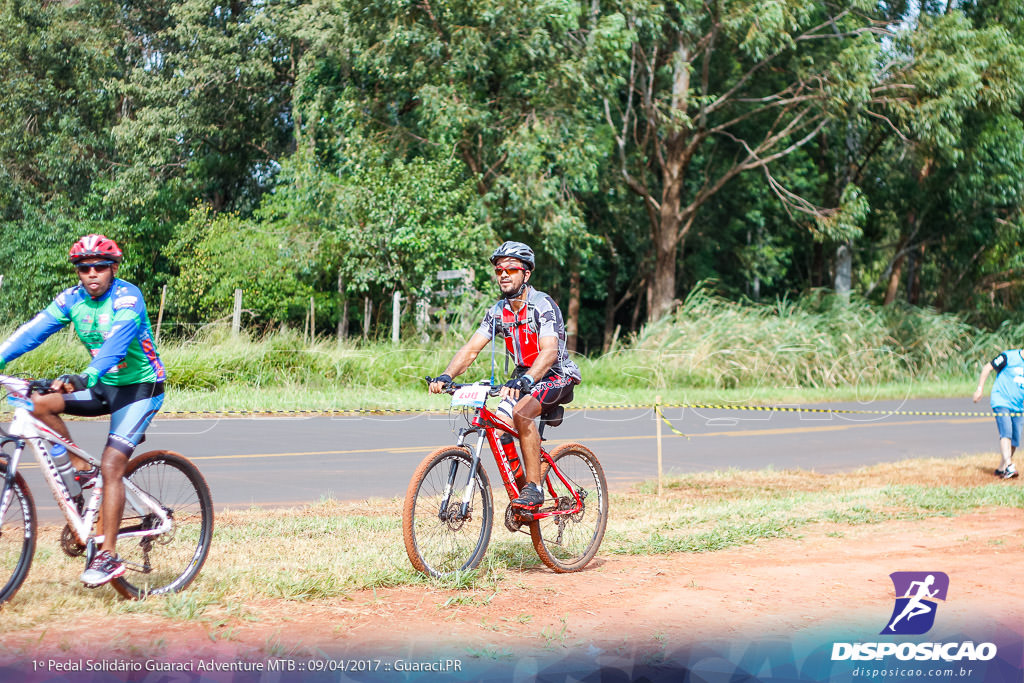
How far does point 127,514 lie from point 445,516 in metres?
1.85

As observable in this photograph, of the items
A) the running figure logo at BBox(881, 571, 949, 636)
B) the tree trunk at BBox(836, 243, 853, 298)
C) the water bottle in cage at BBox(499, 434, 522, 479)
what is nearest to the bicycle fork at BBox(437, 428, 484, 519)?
the water bottle in cage at BBox(499, 434, 522, 479)

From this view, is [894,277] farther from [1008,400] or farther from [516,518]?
[516,518]

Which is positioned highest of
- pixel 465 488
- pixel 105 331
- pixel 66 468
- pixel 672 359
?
pixel 105 331

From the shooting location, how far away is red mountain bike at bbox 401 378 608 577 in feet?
21.8

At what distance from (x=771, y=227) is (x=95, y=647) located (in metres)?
36.4

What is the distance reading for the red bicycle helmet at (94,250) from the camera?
19.0 feet

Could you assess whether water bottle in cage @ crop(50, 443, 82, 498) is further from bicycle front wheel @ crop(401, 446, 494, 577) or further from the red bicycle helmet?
bicycle front wheel @ crop(401, 446, 494, 577)

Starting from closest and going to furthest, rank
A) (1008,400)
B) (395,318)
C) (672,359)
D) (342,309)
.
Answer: (1008,400) → (395,318) → (672,359) → (342,309)

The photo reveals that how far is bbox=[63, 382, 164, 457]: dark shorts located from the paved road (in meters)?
3.37


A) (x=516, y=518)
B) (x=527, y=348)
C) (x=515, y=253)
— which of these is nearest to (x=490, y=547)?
(x=516, y=518)

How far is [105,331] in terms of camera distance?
19.4 feet

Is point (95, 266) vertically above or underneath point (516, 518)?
above

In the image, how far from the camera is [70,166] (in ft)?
121

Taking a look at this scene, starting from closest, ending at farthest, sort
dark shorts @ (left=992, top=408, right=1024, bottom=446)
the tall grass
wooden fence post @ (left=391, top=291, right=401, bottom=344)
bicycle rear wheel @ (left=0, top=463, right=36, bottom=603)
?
bicycle rear wheel @ (left=0, top=463, right=36, bottom=603), dark shorts @ (left=992, top=408, right=1024, bottom=446), the tall grass, wooden fence post @ (left=391, top=291, right=401, bottom=344)
